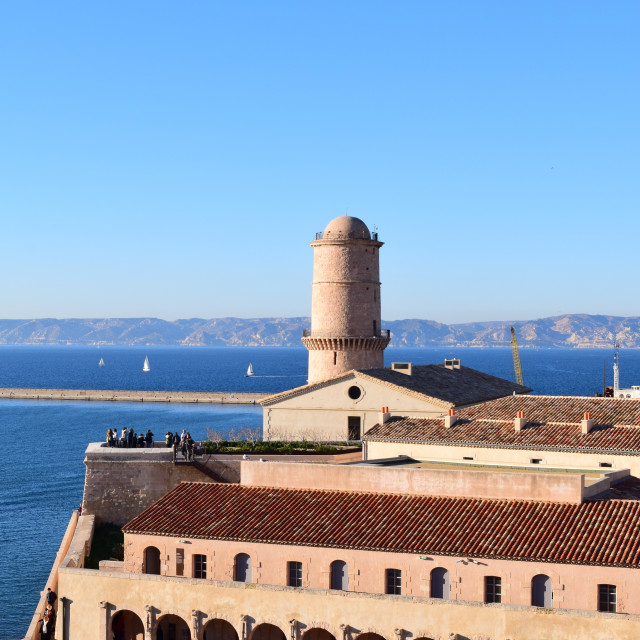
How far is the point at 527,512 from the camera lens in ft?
102

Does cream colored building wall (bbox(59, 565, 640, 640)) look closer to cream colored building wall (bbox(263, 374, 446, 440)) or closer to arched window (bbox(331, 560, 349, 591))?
arched window (bbox(331, 560, 349, 591))

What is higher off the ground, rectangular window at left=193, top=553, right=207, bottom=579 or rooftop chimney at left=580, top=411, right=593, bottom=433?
rooftop chimney at left=580, top=411, right=593, bottom=433

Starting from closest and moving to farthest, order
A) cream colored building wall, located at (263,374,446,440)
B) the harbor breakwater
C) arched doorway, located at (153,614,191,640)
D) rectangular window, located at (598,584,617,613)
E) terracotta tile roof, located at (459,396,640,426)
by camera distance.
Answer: rectangular window, located at (598,584,617,613)
arched doorway, located at (153,614,191,640)
terracotta tile roof, located at (459,396,640,426)
cream colored building wall, located at (263,374,446,440)
the harbor breakwater

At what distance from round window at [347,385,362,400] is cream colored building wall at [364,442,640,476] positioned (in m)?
11.3

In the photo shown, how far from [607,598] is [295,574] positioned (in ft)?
30.2

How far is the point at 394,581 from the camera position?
30.3m

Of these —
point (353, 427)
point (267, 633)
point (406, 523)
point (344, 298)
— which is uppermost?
point (344, 298)

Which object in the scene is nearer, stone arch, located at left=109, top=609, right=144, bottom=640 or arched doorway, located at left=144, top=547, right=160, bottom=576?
stone arch, located at left=109, top=609, right=144, bottom=640

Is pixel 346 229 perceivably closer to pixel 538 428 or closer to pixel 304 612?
pixel 538 428

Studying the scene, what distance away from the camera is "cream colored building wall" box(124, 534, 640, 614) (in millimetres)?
27828

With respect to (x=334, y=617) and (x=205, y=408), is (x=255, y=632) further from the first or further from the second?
(x=205, y=408)

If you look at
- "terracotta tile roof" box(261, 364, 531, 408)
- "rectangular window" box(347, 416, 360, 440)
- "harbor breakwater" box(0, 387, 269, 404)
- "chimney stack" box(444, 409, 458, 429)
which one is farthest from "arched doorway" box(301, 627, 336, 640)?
"harbor breakwater" box(0, 387, 269, 404)

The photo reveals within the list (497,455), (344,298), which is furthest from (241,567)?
(344,298)

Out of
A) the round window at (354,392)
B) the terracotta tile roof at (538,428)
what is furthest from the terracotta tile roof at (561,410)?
the round window at (354,392)
